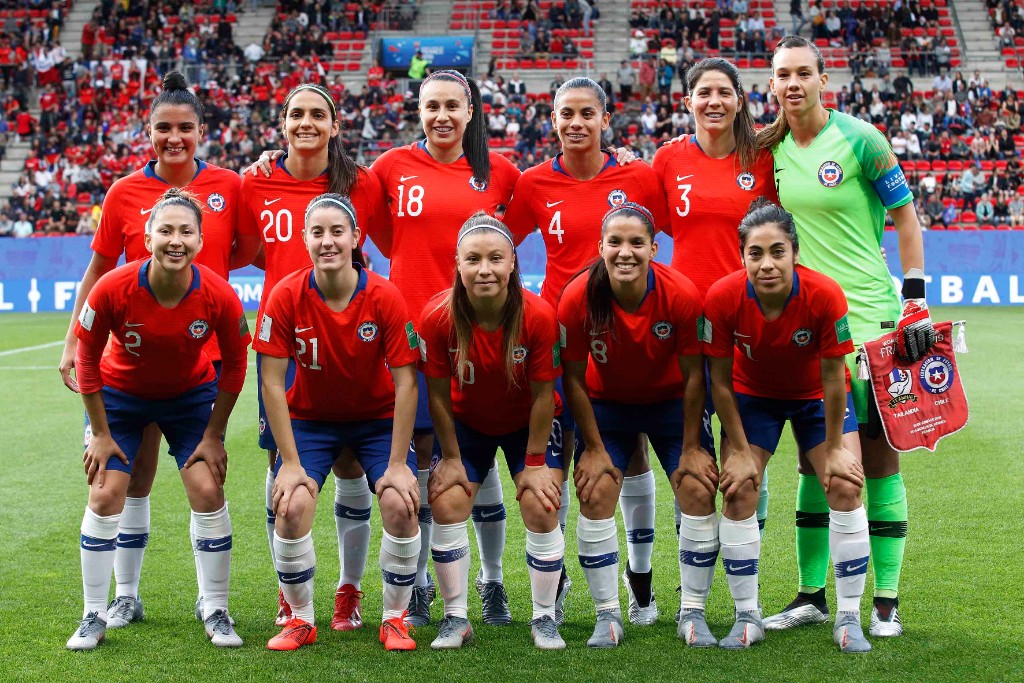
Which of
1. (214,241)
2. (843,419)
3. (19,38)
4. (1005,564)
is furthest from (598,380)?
(19,38)

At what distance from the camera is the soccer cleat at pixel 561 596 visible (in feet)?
15.3

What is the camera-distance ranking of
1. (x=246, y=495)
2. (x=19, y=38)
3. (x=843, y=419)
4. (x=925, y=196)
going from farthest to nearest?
1. (x=19, y=38)
2. (x=925, y=196)
3. (x=246, y=495)
4. (x=843, y=419)

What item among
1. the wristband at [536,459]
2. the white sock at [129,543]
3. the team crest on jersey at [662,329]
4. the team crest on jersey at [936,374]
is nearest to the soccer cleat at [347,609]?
the white sock at [129,543]

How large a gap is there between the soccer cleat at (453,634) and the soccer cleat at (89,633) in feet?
4.19

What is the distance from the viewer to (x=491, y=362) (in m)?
4.34

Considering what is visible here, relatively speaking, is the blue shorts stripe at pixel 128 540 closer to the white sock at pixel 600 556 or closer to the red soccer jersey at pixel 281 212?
the red soccer jersey at pixel 281 212

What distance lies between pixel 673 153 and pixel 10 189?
2476 cm

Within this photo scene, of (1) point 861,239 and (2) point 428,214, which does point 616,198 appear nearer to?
(2) point 428,214

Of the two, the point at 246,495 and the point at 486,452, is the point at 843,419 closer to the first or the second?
the point at 486,452

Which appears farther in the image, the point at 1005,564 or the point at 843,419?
the point at 1005,564

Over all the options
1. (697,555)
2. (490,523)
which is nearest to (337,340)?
(490,523)

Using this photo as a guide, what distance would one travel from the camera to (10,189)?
26.2 m

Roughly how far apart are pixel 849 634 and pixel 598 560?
0.96m

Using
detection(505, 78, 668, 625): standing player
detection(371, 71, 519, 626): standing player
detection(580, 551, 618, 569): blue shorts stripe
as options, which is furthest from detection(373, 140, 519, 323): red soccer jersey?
detection(580, 551, 618, 569): blue shorts stripe
